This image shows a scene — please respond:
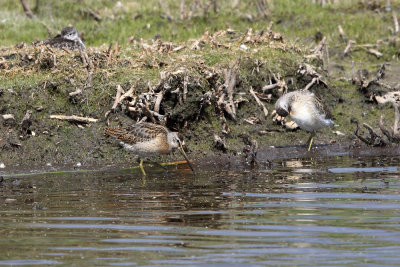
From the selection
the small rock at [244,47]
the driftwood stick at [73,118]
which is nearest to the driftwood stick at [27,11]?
the small rock at [244,47]

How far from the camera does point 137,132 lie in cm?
1120

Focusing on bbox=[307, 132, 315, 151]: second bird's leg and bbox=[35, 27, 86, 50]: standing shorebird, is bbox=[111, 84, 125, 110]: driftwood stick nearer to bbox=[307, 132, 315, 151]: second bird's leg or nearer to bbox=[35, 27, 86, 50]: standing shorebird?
bbox=[35, 27, 86, 50]: standing shorebird

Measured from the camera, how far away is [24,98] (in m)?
12.1

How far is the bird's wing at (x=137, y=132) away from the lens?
1108 cm

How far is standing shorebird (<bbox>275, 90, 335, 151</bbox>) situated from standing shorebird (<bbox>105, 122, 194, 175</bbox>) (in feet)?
6.87

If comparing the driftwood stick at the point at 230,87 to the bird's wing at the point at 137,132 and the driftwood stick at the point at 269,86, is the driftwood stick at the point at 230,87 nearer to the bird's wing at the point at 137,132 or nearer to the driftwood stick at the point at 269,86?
the driftwood stick at the point at 269,86

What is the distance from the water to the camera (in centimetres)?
600

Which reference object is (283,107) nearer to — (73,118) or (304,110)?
(304,110)

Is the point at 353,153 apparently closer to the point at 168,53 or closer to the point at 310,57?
the point at 310,57

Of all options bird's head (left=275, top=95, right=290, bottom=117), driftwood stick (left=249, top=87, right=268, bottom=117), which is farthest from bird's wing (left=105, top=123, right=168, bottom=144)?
driftwood stick (left=249, top=87, right=268, bottom=117)

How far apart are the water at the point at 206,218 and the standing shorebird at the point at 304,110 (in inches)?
59.9

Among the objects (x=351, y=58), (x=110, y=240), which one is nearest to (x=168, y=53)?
(x=351, y=58)

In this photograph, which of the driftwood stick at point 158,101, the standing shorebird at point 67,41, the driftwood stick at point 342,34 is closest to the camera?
the driftwood stick at point 158,101

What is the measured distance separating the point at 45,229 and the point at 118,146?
15.9ft
